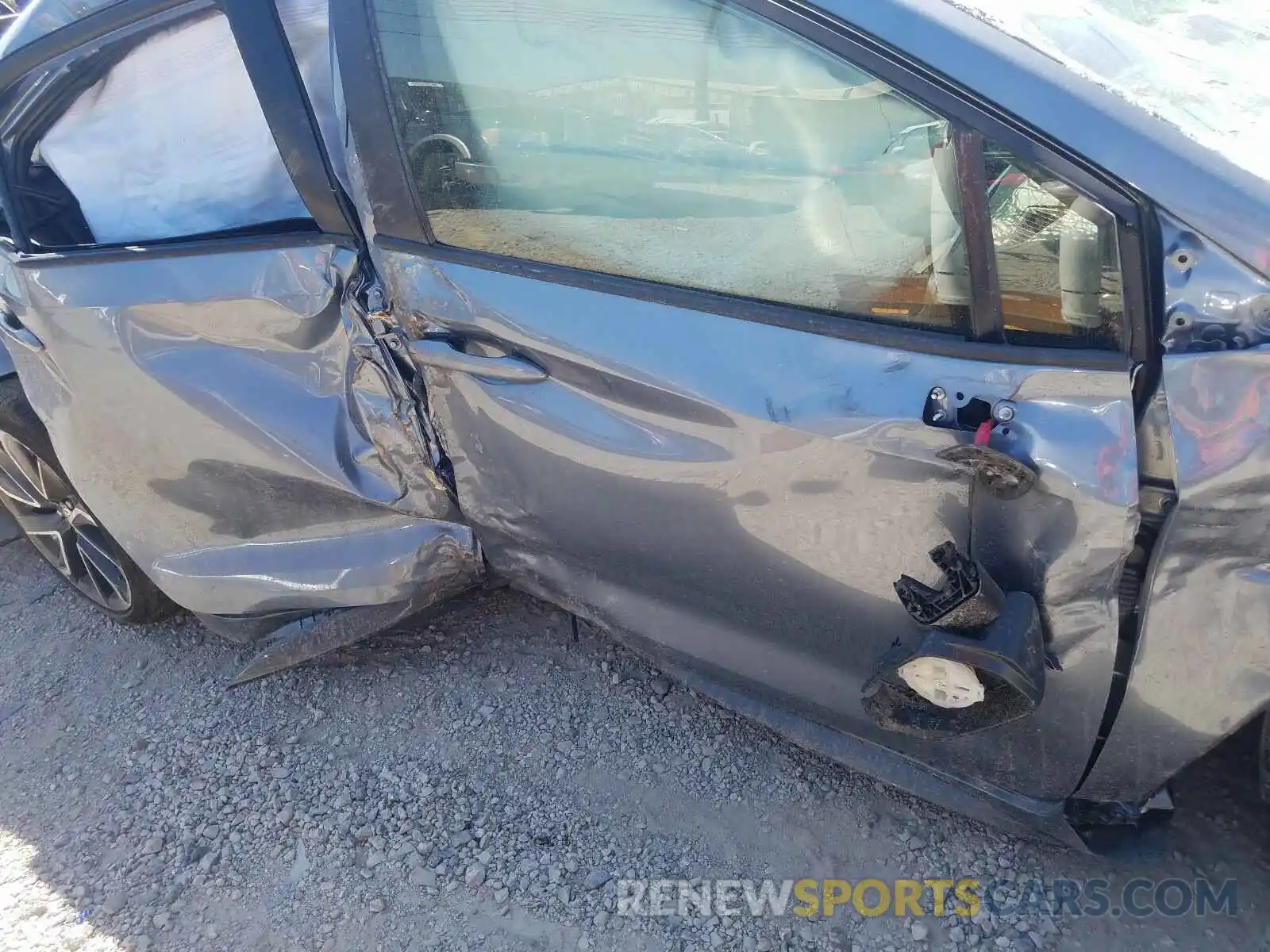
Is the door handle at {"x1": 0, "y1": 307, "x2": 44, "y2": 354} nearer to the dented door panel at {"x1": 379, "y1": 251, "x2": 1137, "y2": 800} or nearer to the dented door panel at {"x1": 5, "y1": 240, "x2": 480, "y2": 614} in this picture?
the dented door panel at {"x1": 5, "y1": 240, "x2": 480, "y2": 614}

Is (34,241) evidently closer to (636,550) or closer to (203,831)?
(203,831)

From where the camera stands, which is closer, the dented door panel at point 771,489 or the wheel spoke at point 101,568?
the dented door panel at point 771,489

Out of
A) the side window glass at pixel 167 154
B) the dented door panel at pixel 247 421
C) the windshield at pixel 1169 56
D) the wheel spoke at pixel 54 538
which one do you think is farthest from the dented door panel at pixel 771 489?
the wheel spoke at pixel 54 538

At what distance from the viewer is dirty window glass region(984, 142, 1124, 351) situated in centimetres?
130

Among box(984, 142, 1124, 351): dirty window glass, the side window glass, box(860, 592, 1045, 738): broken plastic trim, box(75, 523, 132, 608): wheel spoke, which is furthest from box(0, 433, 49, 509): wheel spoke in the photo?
box(984, 142, 1124, 351): dirty window glass

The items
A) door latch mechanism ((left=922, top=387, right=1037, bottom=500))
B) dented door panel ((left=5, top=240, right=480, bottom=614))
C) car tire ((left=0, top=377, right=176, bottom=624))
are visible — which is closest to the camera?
door latch mechanism ((left=922, top=387, right=1037, bottom=500))

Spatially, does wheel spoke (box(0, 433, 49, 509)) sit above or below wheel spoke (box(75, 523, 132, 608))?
above

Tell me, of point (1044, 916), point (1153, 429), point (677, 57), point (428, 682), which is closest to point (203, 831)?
point (428, 682)

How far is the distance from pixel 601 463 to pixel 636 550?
197 mm

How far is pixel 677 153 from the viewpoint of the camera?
5.32 feet

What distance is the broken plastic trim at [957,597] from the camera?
4.51ft

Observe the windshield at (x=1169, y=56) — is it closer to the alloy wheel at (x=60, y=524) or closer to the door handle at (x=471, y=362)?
the door handle at (x=471, y=362)

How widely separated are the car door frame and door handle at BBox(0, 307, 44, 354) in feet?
3.33

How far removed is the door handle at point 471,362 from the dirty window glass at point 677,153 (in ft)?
0.65
